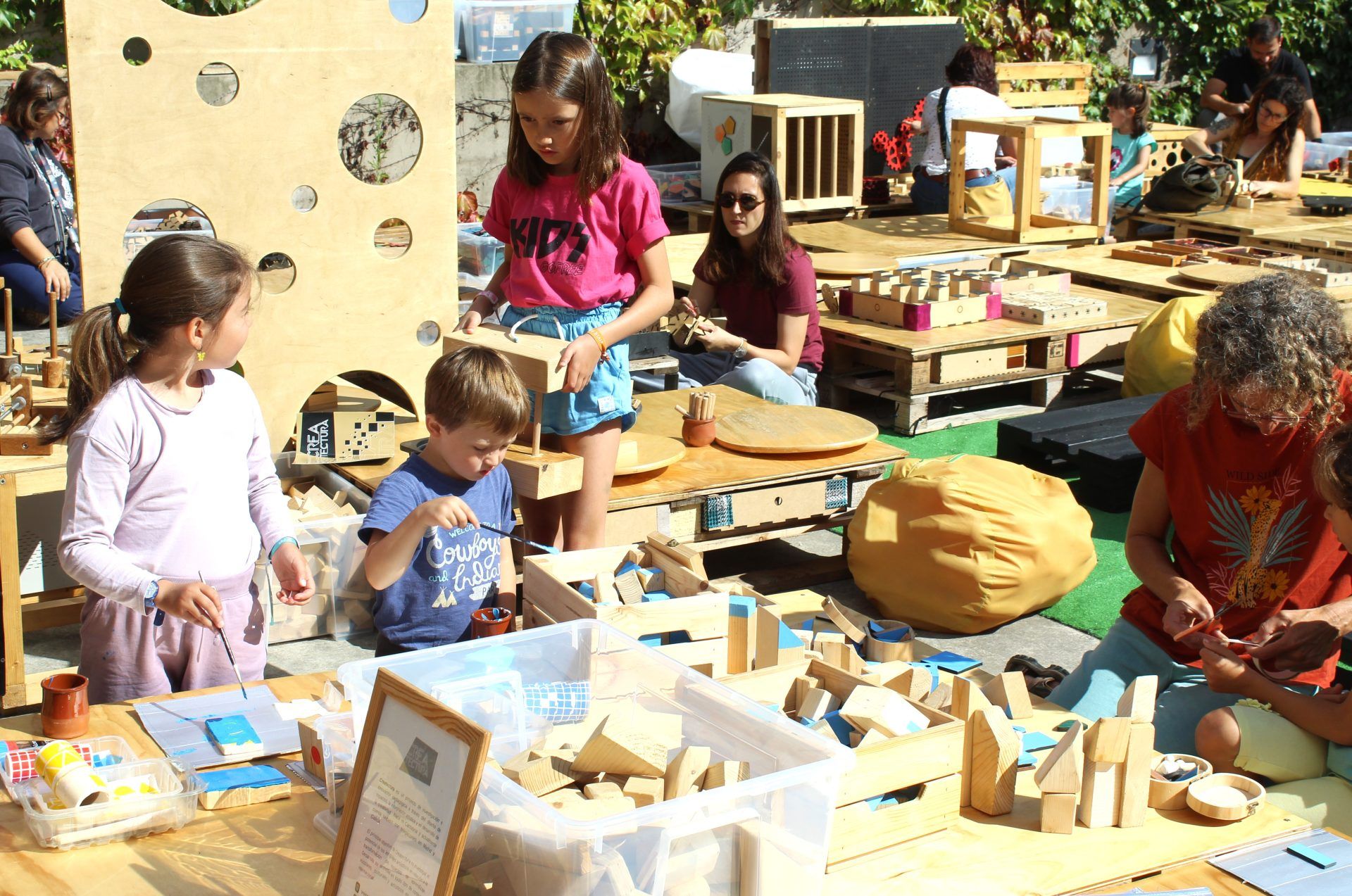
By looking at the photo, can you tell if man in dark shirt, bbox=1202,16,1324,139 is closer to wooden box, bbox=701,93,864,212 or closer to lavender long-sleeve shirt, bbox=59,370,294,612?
wooden box, bbox=701,93,864,212

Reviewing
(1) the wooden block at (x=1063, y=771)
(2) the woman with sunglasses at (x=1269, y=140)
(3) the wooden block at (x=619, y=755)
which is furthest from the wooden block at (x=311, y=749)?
(2) the woman with sunglasses at (x=1269, y=140)

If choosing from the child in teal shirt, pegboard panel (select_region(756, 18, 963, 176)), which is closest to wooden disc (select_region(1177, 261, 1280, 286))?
the child in teal shirt

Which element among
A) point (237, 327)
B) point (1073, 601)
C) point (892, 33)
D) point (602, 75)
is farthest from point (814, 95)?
point (237, 327)

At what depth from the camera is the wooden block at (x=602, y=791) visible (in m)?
1.68

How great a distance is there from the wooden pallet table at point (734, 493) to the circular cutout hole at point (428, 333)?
37 centimetres

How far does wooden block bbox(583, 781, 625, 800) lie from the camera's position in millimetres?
1679

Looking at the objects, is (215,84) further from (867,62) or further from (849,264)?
(867,62)

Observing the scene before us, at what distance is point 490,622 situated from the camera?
2414mm

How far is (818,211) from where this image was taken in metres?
9.28

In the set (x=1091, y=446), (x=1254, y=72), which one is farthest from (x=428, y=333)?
(x=1254, y=72)

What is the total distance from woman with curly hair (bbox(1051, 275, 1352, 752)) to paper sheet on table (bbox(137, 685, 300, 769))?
5.51 feet

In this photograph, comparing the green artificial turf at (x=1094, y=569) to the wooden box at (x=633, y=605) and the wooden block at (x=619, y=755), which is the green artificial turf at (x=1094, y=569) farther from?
the wooden block at (x=619, y=755)

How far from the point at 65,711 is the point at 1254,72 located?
11.8m

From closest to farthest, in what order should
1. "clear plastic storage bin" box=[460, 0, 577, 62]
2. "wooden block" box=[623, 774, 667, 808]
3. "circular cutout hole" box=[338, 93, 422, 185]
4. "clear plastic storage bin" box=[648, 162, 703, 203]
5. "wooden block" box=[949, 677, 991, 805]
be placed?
"wooden block" box=[623, 774, 667, 808] → "wooden block" box=[949, 677, 991, 805] → "circular cutout hole" box=[338, 93, 422, 185] → "clear plastic storage bin" box=[460, 0, 577, 62] → "clear plastic storage bin" box=[648, 162, 703, 203]
